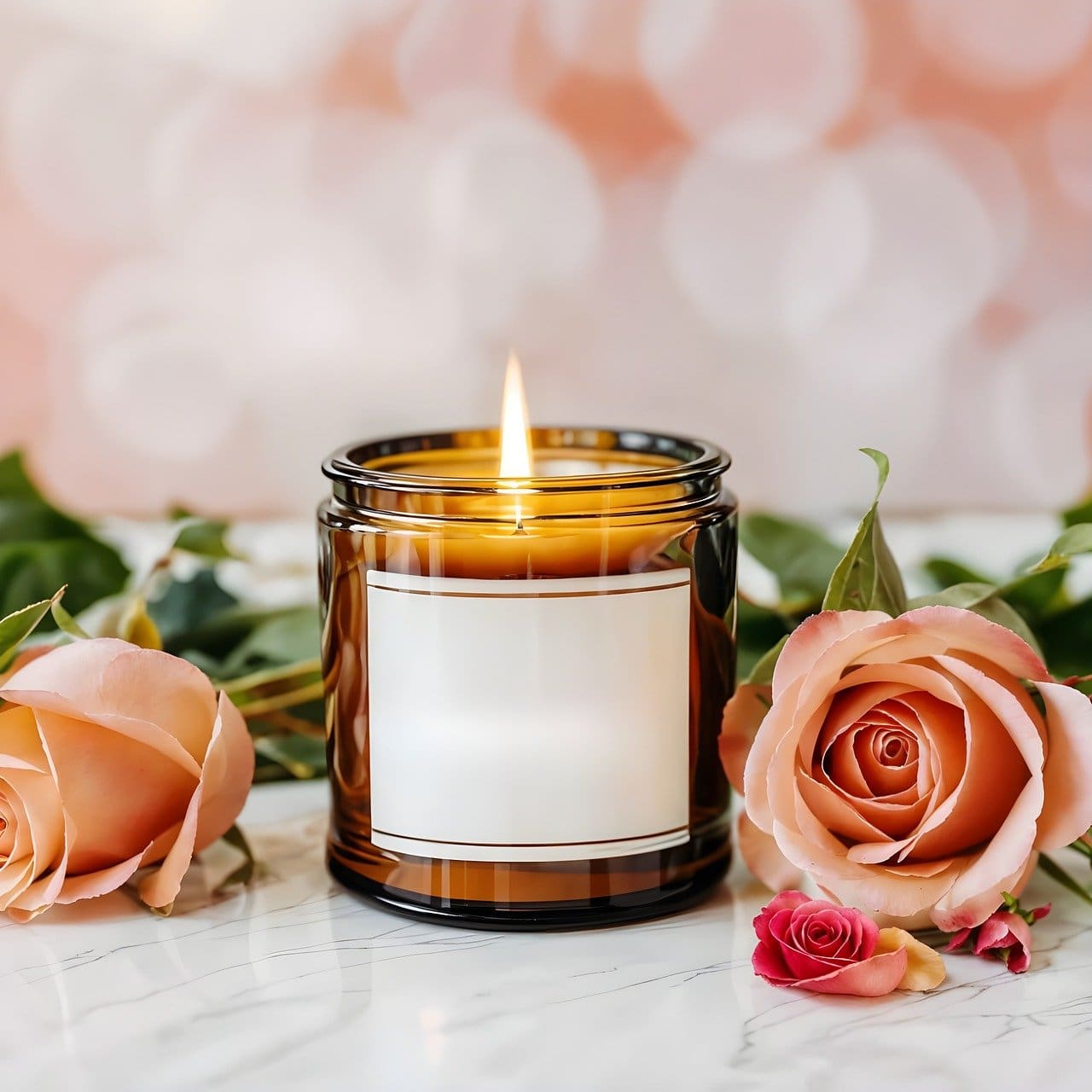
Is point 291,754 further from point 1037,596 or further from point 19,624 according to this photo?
point 1037,596

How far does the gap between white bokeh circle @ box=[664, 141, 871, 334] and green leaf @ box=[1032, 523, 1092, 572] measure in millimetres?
436

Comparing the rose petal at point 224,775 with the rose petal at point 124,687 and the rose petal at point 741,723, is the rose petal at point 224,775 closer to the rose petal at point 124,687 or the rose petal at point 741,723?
the rose petal at point 124,687

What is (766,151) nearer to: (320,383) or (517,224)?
(517,224)

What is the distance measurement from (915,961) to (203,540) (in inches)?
13.9

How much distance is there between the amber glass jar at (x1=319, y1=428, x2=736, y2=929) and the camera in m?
0.38

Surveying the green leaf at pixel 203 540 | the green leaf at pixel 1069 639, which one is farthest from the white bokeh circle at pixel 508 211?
the green leaf at pixel 1069 639

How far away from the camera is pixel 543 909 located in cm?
39

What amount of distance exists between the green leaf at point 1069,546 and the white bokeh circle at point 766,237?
44 centimetres

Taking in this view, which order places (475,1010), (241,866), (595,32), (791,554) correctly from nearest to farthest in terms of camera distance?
(475,1010) → (241,866) → (791,554) → (595,32)

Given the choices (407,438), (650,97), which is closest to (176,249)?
(650,97)

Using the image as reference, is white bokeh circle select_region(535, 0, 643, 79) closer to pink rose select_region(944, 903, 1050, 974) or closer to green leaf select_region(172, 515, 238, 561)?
green leaf select_region(172, 515, 238, 561)

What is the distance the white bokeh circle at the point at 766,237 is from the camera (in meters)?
0.80

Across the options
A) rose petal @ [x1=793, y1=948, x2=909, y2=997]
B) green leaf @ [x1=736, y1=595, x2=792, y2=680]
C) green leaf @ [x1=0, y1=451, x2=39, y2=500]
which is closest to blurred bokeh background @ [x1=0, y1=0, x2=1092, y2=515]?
green leaf @ [x1=0, y1=451, x2=39, y2=500]

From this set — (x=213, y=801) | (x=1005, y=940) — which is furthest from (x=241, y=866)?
(x=1005, y=940)
